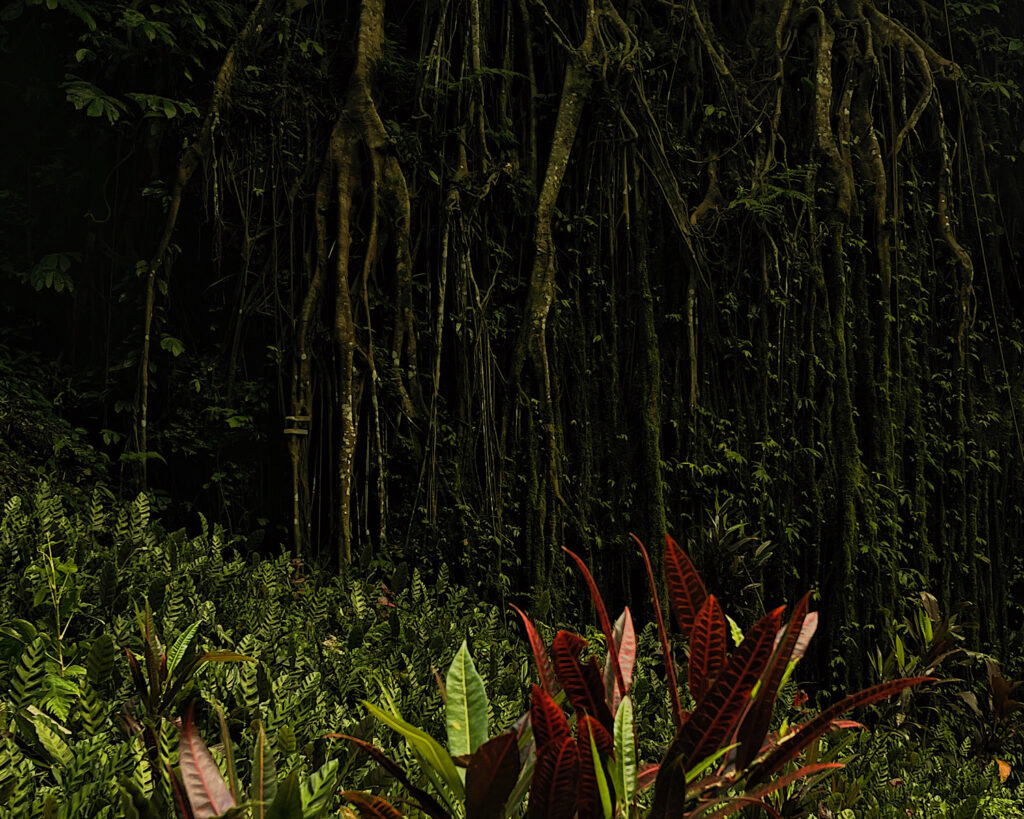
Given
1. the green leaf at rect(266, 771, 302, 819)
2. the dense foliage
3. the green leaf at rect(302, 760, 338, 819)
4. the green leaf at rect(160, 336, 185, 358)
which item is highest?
the green leaf at rect(160, 336, 185, 358)

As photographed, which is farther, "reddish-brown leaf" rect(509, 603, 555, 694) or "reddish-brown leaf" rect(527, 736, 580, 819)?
"reddish-brown leaf" rect(509, 603, 555, 694)

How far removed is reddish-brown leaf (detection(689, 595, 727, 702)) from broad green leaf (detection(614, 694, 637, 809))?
158 mm

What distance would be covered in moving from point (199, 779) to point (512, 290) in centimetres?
351

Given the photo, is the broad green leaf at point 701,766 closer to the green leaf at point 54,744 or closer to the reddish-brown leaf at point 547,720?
the reddish-brown leaf at point 547,720

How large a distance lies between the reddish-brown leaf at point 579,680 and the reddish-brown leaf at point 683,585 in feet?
0.59

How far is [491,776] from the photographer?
861 mm

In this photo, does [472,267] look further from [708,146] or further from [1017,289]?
[1017,289]

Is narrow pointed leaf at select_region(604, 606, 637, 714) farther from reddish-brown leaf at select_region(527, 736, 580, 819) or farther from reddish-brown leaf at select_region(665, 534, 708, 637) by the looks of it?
reddish-brown leaf at select_region(527, 736, 580, 819)

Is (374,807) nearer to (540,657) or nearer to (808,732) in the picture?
(540,657)

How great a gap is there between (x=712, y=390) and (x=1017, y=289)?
8.00 feet

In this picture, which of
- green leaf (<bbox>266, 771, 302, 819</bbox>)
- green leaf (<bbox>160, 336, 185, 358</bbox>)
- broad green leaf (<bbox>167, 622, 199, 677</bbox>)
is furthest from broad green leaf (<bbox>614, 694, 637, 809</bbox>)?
green leaf (<bbox>160, 336, 185, 358</bbox>)

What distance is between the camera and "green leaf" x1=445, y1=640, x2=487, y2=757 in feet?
3.15

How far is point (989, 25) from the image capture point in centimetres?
537

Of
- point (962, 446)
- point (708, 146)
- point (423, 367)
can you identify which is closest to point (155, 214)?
point (423, 367)
